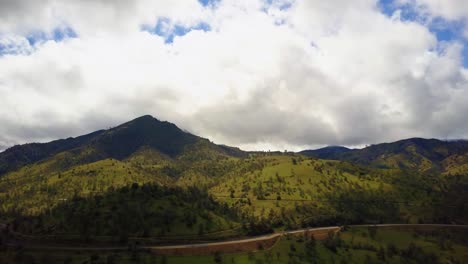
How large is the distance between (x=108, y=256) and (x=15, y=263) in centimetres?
4093

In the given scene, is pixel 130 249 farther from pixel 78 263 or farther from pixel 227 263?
pixel 227 263

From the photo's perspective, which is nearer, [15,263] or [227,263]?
[15,263]

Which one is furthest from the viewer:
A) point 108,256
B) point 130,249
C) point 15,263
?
point 130,249

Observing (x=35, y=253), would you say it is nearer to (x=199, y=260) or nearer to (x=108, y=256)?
(x=108, y=256)

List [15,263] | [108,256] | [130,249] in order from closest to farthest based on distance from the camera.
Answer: [15,263] → [108,256] → [130,249]

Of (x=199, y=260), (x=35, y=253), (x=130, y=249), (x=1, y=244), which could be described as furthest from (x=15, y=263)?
(x=199, y=260)

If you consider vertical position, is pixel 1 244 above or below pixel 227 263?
above

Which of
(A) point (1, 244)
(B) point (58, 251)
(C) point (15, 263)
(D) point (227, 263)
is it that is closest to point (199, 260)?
(D) point (227, 263)

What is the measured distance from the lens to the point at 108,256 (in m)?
182

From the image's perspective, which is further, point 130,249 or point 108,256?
point 130,249

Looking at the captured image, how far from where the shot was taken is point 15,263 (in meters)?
169

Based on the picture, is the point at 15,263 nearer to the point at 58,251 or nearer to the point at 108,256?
the point at 58,251

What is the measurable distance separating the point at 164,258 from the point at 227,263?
3516 cm

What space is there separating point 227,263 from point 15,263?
338 feet
